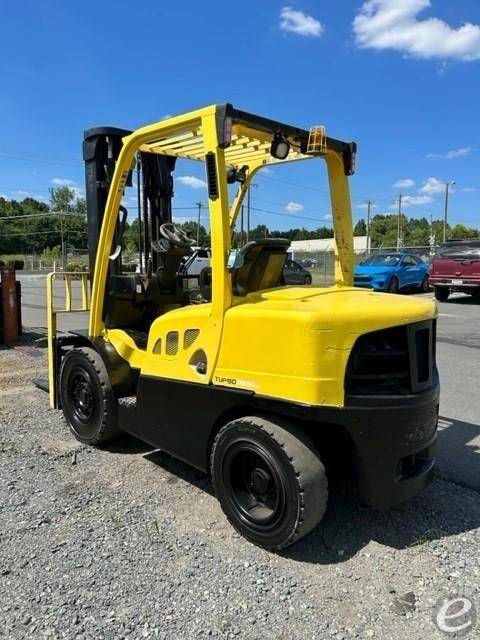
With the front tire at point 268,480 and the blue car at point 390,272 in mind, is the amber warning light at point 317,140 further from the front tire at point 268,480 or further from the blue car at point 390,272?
the blue car at point 390,272

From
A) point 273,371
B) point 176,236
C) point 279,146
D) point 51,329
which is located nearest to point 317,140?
point 279,146

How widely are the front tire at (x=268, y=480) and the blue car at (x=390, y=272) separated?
638 inches

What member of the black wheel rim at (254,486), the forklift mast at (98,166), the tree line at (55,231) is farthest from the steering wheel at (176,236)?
the tree line at (55,231)

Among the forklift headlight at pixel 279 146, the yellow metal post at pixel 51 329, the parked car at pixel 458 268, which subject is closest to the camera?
the forklift headlight at pixel 279 146

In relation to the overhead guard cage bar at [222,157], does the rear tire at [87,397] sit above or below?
below

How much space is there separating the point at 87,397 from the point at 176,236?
1.64m

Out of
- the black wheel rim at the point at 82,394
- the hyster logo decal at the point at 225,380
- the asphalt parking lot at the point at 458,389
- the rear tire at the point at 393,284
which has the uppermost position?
the rear tire at the point at 393,284

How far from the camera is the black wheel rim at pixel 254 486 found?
302 cm

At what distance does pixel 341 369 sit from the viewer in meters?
2.88

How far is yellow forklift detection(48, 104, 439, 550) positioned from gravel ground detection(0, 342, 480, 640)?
12.2 inches

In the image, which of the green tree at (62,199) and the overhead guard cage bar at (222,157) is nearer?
the overhead guard cage bar at (222,157)

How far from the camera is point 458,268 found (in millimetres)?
17703

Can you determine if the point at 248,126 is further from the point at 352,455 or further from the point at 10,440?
the point at 10,440

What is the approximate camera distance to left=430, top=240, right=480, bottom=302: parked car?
17.4 meters
